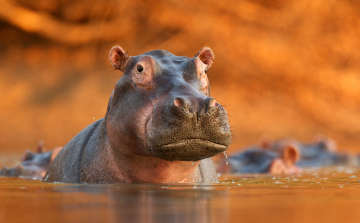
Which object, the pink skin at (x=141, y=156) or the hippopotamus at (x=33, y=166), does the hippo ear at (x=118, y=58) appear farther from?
the hippopotamus at (x=33, y=166)

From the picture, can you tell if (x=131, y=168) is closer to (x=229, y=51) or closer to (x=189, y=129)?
(x=189, y=129)

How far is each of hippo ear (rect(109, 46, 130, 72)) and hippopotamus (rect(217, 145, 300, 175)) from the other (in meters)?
3.49

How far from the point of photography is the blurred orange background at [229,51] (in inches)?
754

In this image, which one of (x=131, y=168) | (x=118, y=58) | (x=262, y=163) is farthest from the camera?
(x=262, y=163)

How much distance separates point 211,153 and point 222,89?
16621mm

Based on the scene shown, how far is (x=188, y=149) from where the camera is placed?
347 centimetres

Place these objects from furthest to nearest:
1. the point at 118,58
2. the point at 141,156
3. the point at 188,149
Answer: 1. the point at 118,58
2. the point at 141,156
3. the point at 188,149

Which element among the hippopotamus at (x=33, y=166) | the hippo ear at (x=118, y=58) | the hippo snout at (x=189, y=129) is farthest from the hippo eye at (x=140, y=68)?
the hippopotamus at (x=33, y=166)

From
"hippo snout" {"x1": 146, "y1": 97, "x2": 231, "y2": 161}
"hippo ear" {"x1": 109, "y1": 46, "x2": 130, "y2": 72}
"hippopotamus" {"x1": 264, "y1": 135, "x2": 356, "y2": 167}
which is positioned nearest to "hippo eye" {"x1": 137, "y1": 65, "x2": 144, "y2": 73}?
"hippo ear" {"x1": 109, "y1": 46, "x2": 130, "y2": 72}

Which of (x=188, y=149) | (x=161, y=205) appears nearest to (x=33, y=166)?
(x=188, y=149)

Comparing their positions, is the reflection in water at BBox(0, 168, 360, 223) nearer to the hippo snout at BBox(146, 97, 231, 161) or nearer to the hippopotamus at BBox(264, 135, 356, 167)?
the hippo snout at BBox(146, 97, 231, 161)

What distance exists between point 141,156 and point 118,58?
99 cm

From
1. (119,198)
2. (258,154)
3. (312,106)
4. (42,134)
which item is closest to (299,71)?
(312,106)

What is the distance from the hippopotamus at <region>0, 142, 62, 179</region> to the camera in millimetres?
6188
